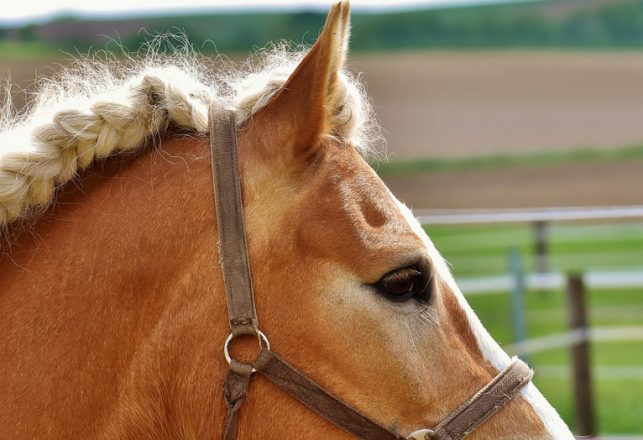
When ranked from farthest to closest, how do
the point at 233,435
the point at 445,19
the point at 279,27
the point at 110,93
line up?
the point at 445,19, the point at 279,27, the point at 110,93, the point at 233,435

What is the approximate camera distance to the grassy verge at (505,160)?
24422mm

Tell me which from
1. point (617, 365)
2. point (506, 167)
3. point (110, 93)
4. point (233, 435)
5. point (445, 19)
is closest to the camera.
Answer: point (233, 435)

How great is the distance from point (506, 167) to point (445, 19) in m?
13.0

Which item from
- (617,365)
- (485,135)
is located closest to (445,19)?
(485,135)

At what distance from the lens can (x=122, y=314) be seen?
2004 mm

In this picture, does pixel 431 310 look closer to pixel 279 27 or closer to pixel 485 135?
pixel 485 135

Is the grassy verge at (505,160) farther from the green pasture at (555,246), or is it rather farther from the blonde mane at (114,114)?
the blonde mane at (114,114)

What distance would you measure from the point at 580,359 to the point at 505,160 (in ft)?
63.4

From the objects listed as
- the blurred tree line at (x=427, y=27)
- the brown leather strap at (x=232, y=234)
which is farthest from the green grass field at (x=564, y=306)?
the blurred tree line at (x=427, y=27)

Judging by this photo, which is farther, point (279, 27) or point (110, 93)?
point (279, 27)

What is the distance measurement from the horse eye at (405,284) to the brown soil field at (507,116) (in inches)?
728

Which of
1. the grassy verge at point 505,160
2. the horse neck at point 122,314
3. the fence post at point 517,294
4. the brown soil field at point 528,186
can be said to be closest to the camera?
the horse neck at point 122,314

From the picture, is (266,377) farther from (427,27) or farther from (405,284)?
(427,27)

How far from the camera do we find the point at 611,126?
85.4 feet
